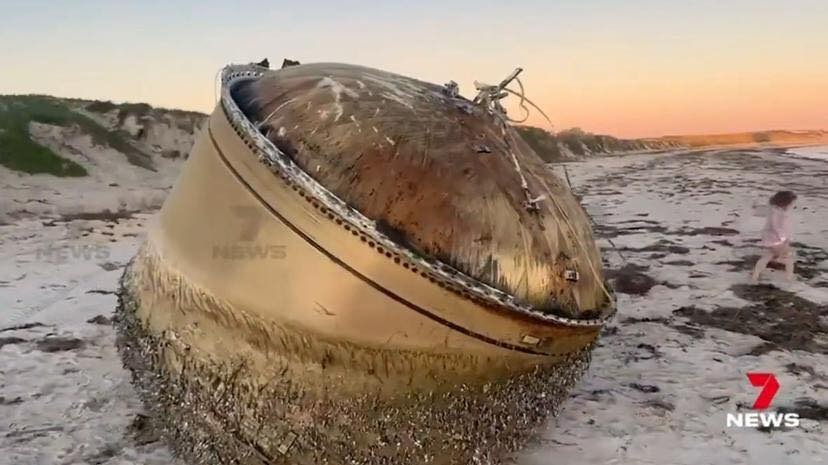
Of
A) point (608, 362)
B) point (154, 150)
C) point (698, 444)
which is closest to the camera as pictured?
point (698, 444)

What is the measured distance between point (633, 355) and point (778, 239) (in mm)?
2927

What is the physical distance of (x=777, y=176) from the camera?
2006 cm

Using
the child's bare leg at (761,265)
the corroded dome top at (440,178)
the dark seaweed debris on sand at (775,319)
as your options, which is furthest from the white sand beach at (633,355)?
the corroded dome top at (440,178)

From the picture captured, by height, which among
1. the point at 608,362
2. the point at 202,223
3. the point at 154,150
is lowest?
the point at 154,150

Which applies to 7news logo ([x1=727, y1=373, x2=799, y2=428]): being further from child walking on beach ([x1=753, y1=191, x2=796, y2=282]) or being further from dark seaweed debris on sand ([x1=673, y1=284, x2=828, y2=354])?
child walking on beach ([x1=753, y1=191, x2=796, y2=282])

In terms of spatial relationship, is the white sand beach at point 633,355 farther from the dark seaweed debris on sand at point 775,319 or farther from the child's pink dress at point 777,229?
the child's pink dress at point 777,229

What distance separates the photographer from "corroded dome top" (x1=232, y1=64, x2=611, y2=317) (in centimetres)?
282

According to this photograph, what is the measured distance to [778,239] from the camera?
7504mm

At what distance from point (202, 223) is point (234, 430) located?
815mm

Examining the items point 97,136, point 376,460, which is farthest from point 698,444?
point 97,136

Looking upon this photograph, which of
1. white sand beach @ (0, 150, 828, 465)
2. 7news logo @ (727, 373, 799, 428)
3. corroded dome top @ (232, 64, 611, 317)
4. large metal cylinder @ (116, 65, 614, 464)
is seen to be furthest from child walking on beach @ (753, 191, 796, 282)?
large metal cylinder @ (116, 65, 614, 464)

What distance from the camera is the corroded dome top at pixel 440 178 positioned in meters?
2.82

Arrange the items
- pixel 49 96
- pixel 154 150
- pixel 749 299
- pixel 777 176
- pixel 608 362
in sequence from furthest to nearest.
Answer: pixel 49 96 < pixel 154 150 < pixel 777 176 < pixel 749 299 < pixel 608 362

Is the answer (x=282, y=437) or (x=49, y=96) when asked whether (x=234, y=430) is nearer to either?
(x=282, y=437)
